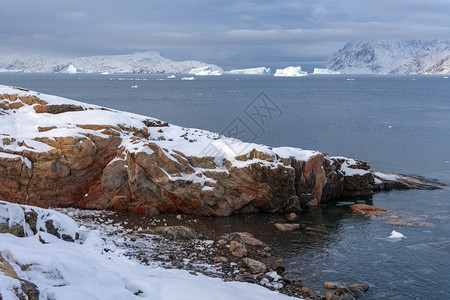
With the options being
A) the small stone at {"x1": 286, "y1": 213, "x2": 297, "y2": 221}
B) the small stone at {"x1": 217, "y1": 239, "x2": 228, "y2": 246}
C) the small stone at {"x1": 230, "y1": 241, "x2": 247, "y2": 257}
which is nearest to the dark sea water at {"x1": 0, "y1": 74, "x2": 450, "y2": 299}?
the small stone at {"x1": 286, "y1": 213, "x2": 297, "y2": 221}

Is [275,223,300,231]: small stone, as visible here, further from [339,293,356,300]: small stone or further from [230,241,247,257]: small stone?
[339,293,356,300]: small stone

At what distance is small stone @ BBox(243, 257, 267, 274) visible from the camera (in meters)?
21.5

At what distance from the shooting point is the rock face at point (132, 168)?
3114 cm

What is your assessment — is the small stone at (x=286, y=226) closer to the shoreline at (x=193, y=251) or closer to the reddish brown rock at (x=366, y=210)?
the shoreline at (x=193, y=251)

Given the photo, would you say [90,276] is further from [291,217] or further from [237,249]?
[291,217]

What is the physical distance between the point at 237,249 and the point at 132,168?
1207 cm

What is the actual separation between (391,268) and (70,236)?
1658 cm

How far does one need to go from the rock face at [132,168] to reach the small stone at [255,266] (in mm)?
10104

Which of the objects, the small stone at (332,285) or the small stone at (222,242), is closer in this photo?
the small stone at (332,285)

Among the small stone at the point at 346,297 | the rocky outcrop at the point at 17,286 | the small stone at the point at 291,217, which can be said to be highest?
the rocky outcrop at the point at 17,286

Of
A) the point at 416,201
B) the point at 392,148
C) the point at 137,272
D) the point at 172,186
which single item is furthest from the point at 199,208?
the point at 392,148

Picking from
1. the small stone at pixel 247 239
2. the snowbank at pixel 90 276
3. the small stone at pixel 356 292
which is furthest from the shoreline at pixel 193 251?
the snowbank at pixel 90 276

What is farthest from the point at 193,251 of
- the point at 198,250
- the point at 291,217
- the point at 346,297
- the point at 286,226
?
the point at 291,217

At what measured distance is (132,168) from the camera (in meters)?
32.2
